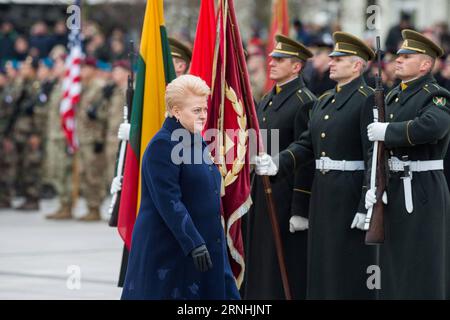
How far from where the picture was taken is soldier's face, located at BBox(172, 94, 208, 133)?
732 centimetres

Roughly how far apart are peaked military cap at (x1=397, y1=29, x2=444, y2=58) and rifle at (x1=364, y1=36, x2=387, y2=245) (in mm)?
429

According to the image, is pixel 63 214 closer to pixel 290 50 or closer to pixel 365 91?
pixel 290 50

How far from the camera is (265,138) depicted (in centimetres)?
982

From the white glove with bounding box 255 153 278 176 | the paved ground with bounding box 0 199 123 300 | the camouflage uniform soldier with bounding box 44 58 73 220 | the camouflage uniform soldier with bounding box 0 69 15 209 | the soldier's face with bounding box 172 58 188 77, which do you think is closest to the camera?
the white glove with bounding box 255 153 278 176

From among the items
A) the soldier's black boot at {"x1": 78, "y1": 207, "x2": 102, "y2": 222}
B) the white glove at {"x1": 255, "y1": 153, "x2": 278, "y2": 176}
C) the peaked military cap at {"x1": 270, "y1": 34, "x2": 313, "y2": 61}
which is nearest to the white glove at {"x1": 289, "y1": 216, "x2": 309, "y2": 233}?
the white glove at {"x1": 255, "y1": 153, "x2": 278, "y2": 176}

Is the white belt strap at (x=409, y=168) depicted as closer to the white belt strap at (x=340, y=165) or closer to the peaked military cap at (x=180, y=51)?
the white belt strap at (x=340, y=165)

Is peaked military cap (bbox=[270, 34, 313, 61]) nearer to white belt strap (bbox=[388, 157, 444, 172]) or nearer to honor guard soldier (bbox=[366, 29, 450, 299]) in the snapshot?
honor guard soldier (bbox=[366, 29, 450, 299])

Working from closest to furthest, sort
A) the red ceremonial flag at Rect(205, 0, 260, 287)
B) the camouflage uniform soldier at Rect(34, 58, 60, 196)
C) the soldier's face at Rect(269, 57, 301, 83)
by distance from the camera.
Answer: the red ceremonial flag at Rect(205, 0, 260, 287) → the soldier's face at Rect(269, 57, 301, 83) → the camouflage uniform soldier at Rect(34, 58, 60, 196)

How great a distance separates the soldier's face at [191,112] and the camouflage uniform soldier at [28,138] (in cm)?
1200

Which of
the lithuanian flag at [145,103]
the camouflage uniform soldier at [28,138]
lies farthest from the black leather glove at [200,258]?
the camouflage uniform soldier at [28,138]

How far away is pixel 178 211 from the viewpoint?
7.09m
